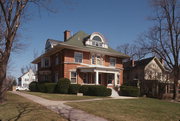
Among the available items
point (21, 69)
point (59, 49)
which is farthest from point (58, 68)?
point (21, 69)

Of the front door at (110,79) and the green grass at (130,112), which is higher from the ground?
the front door at (110,79)

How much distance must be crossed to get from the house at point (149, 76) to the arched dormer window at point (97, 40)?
277 inches

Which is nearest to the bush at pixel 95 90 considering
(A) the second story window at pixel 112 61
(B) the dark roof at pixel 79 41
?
(B) the dark roof at pixel 79 41

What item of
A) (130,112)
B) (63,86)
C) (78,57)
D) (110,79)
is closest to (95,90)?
(63,86)

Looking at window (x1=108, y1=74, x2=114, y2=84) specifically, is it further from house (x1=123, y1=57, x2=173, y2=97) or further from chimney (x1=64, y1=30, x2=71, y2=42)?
chimney (x1=64, y1=30, x2=71, y2=42)

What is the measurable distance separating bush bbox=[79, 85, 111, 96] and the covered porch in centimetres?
218

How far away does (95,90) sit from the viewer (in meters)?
19.7

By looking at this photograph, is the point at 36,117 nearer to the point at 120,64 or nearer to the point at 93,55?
the point at 93,55

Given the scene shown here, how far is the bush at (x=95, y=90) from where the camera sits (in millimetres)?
19578

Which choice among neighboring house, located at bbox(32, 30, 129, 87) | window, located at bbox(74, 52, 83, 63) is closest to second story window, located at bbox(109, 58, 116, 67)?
neighboring house, located at bbox(32, 30, 129, 87)

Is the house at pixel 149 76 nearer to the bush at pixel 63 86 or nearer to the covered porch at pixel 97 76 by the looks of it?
the covered porch at pixel 97 76

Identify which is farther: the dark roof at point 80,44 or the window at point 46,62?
the window at point 46,62

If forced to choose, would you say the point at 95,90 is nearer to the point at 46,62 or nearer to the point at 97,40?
the point at 97,40

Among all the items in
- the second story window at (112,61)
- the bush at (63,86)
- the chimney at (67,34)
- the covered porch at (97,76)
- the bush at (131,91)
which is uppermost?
the chimney at (67,34)
